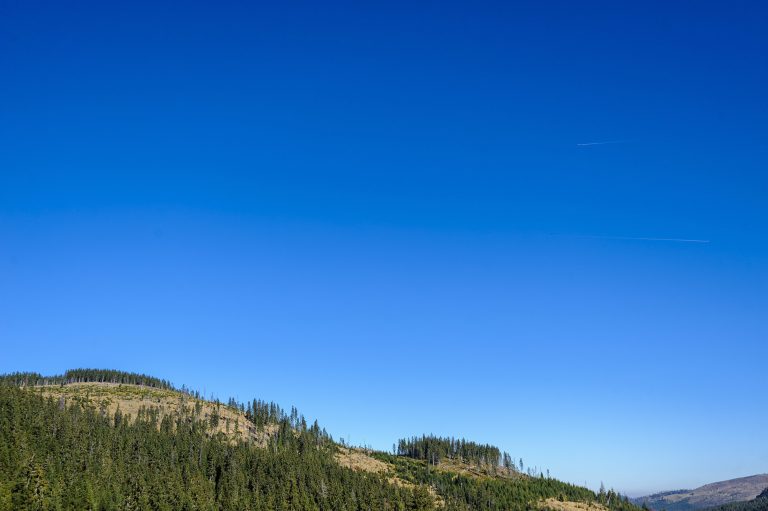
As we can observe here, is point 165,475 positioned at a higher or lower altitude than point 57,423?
lower

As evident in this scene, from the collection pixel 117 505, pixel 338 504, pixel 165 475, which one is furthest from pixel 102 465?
pixel 338 504

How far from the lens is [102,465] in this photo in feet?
534

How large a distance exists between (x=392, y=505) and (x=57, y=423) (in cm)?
11027

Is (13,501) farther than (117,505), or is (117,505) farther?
(117,505)

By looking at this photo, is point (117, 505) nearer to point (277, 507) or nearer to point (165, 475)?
point (165, 475)

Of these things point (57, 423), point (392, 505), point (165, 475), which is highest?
point (57, 423)

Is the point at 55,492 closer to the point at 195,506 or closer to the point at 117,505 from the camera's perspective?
the point at 117,505

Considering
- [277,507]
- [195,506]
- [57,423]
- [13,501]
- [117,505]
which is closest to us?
[13,501]

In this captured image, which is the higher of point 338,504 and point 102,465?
point 102,465

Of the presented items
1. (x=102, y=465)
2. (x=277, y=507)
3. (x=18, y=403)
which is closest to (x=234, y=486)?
(x=277, y=507)

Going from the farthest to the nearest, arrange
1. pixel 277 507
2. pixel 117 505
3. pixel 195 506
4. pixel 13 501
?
pixel 277 507 → pixel 195 506 → pixel 117 505 → pixel 13 501

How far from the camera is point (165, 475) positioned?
17062cm

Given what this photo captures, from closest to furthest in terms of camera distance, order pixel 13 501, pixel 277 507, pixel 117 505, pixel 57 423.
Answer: pixel 13 501
pixel 117 505
pixel 277 507
pixel 57 423

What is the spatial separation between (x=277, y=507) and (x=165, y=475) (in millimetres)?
33904
